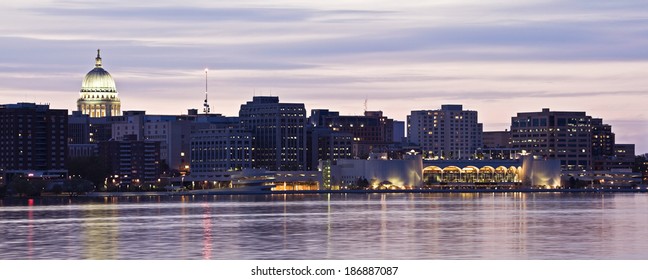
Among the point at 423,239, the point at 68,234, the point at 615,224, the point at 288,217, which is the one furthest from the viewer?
the point at 288,217

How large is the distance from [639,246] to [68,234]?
137 ft

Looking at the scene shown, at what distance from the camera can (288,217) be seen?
139000 millimetres

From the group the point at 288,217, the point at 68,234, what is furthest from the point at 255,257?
the point at 288,217
